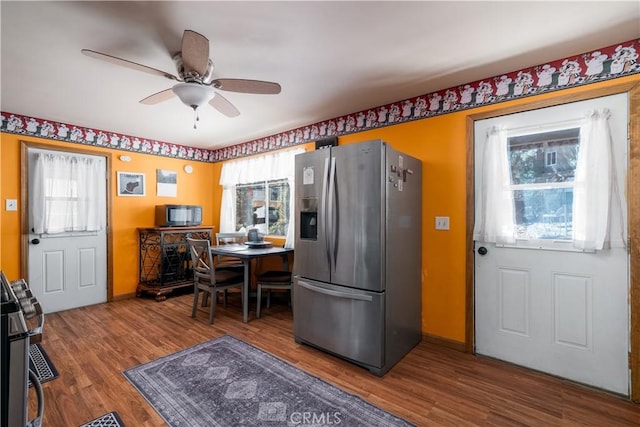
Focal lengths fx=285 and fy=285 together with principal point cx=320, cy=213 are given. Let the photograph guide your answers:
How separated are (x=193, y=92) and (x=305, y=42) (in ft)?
2.75

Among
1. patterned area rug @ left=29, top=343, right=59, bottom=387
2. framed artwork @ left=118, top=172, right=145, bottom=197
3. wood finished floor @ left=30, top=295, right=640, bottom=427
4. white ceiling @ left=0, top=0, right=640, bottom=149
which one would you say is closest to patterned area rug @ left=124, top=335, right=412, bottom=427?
wood finished floor @ left=30, top=295, right=640, bottom=427

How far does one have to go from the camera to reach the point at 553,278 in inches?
87.0

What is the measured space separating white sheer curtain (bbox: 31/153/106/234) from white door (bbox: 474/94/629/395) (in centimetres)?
463

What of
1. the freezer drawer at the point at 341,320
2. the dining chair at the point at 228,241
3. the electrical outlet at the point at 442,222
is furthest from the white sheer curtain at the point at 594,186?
the dining chair at the point at 228,241

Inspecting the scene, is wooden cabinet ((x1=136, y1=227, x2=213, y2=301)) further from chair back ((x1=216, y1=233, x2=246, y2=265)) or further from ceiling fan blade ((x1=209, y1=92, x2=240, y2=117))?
ceiling fan blade ((x1=209, y1=92, x2=240, y2=117))

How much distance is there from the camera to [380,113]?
3137 mm

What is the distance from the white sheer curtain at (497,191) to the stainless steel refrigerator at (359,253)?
0.58 metres

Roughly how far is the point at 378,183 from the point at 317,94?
1.21 meters

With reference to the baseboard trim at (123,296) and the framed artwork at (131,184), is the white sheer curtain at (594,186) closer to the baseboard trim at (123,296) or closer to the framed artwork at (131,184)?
the framed artwork at (131,184)

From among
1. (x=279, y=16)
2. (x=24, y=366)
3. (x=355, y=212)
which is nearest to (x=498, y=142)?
(x=355, y=212)

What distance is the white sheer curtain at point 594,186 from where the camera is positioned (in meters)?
1.98

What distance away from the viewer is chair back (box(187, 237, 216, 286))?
324cm

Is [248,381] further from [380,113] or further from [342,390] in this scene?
[380,113]

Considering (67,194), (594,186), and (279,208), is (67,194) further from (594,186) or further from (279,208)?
(594,186)
